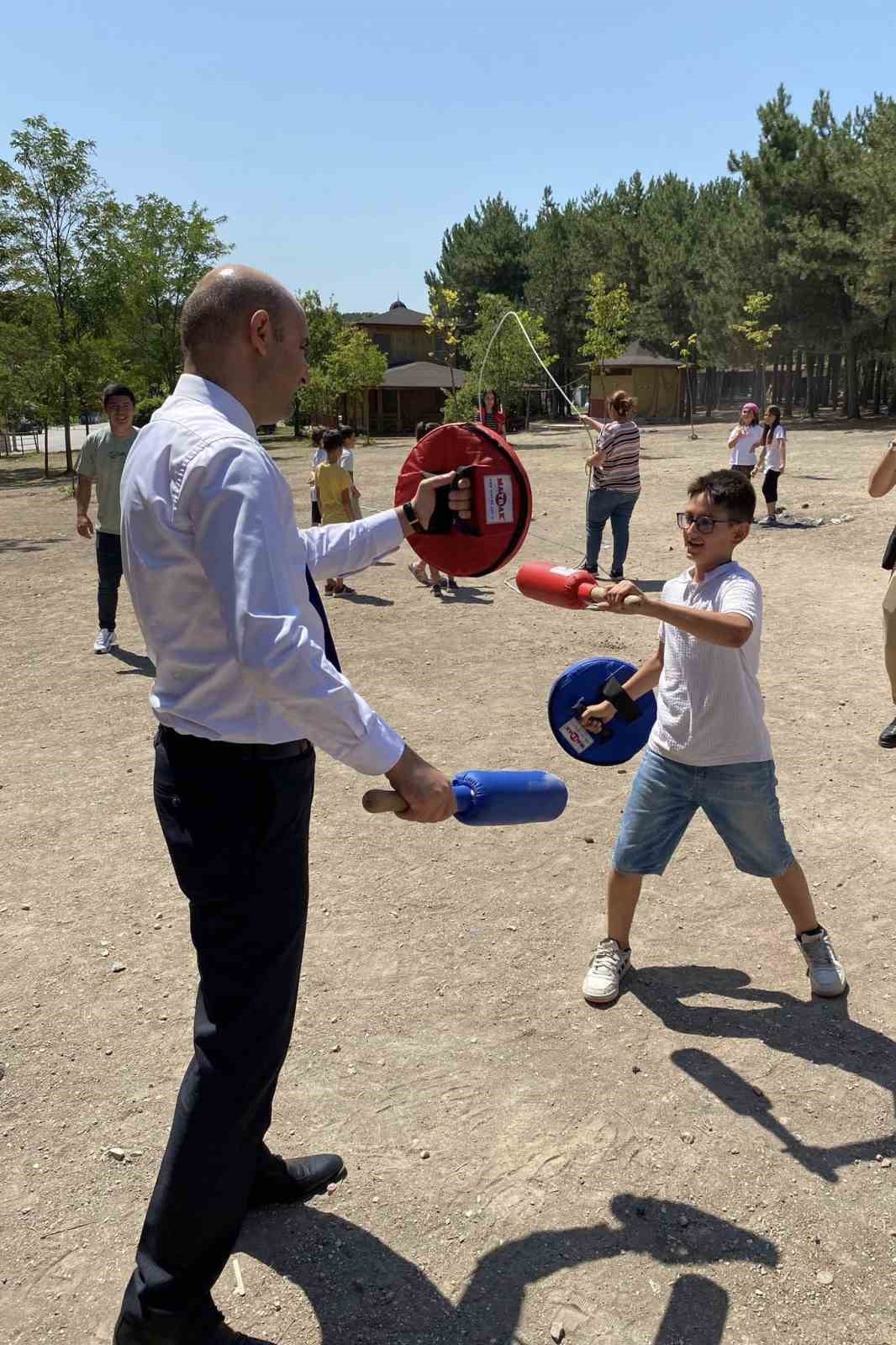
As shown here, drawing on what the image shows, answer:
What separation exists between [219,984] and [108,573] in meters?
7.13

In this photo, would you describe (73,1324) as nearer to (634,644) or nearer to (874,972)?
(874,972)

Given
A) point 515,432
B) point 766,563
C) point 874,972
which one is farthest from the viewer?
point 515,432

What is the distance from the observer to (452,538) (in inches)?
132

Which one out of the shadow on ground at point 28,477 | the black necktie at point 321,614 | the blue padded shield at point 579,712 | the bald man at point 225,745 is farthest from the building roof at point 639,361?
the bald man at point 225,745

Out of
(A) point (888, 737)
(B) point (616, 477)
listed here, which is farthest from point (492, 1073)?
(B) point (616, 477)

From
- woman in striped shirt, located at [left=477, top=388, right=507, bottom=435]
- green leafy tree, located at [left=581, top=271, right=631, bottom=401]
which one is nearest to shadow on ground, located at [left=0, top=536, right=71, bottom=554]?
woman in striped shirt, located at [left=477, top=388, right=507, bottom=435]

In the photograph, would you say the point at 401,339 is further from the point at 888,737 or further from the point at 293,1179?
the point at 293,1179

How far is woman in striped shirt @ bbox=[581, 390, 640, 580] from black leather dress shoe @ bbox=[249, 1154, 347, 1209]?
8.86 m

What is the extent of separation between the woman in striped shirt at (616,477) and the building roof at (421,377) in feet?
114

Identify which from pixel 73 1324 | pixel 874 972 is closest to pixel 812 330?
pixel 874 972

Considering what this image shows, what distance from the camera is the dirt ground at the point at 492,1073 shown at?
2.53 m

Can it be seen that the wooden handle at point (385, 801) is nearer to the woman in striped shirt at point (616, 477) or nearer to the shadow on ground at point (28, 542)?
the woman in striped shirt at point (616, 477)

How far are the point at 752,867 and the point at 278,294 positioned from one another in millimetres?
2590

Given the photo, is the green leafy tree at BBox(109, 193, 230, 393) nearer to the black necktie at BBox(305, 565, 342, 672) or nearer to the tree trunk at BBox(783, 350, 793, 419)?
the tree trunk at BBox(783, 350, 793, 419)
